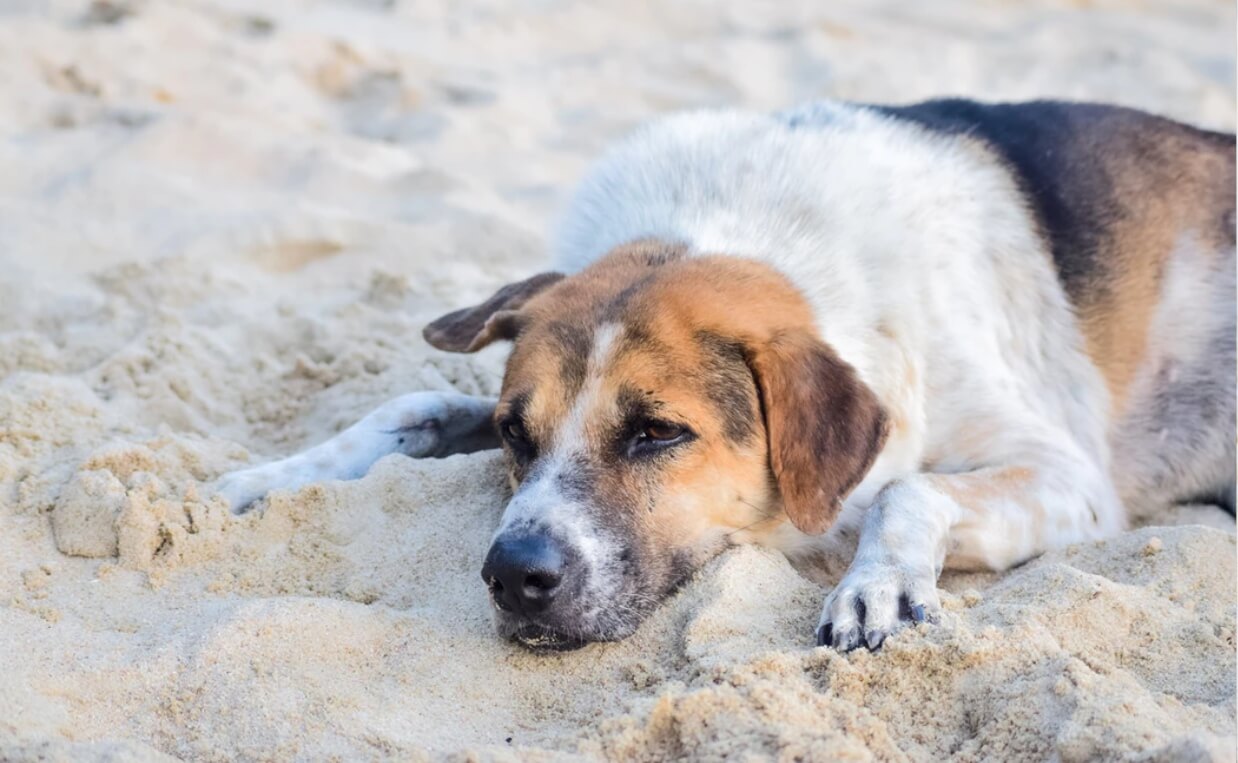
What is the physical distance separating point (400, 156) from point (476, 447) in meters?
2.88

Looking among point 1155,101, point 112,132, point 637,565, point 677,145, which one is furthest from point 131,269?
point 1155,101

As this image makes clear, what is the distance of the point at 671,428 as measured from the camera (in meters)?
3.40

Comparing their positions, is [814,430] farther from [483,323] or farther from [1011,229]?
[1011,229]

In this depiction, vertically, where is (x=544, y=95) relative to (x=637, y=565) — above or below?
below

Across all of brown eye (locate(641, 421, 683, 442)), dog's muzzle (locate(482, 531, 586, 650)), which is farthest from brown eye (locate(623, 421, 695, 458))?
dog's muzzle (locate(482, 531, 586, 650))

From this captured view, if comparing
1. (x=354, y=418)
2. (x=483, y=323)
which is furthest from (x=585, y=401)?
(x=354, y=418)

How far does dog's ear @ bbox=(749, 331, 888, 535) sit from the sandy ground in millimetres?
208

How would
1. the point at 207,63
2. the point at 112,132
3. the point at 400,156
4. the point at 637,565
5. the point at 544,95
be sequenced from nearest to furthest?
the point at 637,565 < the point at 112,132 < the point at 400,156 < the point at 207,63 < the point at 544,95

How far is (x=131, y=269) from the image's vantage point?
535 centimetres

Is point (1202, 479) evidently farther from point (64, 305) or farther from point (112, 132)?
point (112, 132)

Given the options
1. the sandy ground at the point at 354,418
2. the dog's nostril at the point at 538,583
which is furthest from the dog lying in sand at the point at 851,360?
the sandy ground at the point at 354,418

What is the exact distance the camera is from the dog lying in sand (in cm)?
334

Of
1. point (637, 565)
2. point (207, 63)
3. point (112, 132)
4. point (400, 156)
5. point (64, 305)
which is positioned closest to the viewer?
point (637, 565)

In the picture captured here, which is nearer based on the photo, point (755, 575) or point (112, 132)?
point (755, 575)
